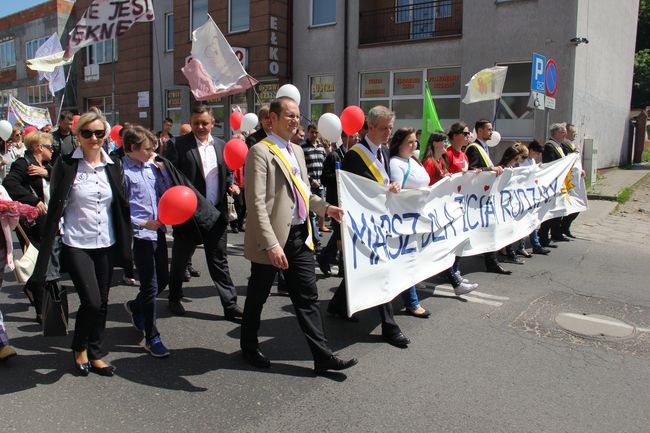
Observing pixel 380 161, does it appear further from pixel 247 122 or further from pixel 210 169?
pixel 247 122

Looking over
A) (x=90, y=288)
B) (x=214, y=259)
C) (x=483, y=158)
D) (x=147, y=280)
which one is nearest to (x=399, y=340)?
(x=214, y=259)

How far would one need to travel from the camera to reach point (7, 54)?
3609 cm

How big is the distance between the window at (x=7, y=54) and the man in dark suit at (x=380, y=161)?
38351mm

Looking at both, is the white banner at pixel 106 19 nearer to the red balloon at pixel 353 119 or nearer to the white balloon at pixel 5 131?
the white balloon at pixel 5 131

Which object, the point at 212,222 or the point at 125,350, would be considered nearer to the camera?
the point at 125,350

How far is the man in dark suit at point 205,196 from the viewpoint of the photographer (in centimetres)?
501

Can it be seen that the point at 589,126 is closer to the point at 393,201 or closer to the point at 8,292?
the point at 393,201

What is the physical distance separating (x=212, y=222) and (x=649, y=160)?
91.6ft

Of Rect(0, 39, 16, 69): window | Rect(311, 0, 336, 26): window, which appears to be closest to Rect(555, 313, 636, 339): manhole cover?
Rect(311, 0, 336, 26): window

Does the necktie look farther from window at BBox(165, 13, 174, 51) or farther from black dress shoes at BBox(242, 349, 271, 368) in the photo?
window at BBox(165, 13, 174, 51)

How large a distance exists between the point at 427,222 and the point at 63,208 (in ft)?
10.2

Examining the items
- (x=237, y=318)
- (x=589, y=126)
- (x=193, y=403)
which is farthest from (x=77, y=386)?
(x=589, y=126)

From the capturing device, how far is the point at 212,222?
15.3 feet

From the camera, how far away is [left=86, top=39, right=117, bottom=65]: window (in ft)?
86.0
